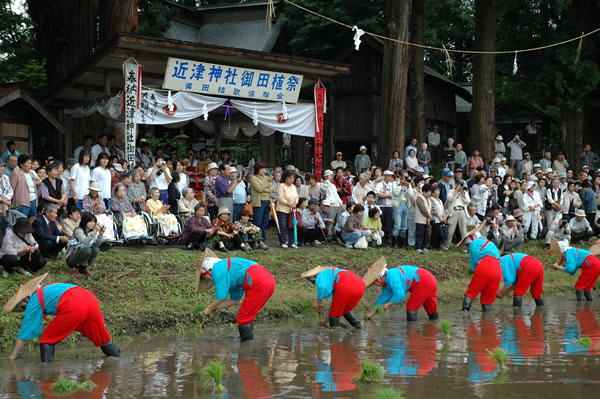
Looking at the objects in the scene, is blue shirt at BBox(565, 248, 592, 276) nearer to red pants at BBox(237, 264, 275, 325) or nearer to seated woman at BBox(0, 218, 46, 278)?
red pants at BBox(237, 264, 275, 325)

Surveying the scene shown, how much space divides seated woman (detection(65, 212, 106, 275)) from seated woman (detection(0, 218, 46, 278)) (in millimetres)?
545

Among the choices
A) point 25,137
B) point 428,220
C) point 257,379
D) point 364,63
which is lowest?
point 257,379

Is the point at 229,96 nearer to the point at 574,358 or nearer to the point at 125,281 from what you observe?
the point at 125,281

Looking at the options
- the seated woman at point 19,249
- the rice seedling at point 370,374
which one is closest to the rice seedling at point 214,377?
the rice seedling at point 370,374

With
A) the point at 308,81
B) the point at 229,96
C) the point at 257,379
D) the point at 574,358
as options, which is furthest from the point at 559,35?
Result: the point at 257,379

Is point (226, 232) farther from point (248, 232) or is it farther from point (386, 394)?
point (386, 394)

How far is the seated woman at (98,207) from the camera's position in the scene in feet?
41.6

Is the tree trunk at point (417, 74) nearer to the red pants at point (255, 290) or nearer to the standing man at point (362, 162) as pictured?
the standing man at point (362, 162)

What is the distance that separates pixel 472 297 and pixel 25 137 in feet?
38.6

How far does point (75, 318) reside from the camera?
7.93m

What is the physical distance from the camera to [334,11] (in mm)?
27922

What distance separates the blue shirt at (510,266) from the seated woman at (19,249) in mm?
7666

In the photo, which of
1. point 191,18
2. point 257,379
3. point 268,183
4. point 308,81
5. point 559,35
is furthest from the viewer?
point 191,18

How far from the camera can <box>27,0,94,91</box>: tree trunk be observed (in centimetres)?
2091
